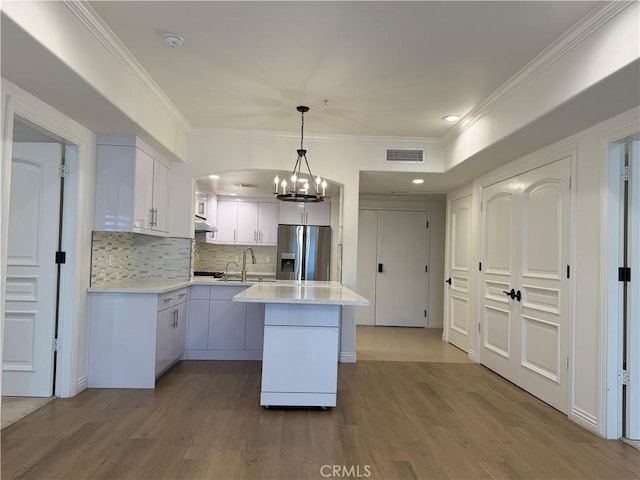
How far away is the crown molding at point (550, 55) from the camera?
2305 mm

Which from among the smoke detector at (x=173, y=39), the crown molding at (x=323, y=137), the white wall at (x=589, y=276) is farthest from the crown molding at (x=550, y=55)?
the smoke detector at (x=173, y=39)

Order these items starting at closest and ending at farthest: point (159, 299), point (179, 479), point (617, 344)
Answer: point (179, 479) → point (617, 344) → point (159, 299)

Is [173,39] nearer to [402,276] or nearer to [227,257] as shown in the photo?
[227,257]

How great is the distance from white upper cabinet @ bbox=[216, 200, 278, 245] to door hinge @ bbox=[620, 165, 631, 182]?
501cm

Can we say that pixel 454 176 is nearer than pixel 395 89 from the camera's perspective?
No

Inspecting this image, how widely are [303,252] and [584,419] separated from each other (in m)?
Answer: 4.43

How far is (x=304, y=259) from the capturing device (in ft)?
22.2

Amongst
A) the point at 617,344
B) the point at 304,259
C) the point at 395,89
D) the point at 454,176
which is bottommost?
the point at 617,344

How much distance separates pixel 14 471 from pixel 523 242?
13.8ft

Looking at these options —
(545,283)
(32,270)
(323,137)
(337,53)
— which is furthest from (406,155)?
(32,270)

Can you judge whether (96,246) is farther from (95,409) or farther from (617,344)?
(617,344)

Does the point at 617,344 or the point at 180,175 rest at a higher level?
the point at 180,175

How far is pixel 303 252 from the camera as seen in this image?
267 inches

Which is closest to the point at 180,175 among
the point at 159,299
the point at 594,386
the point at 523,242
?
the point at 159,299
